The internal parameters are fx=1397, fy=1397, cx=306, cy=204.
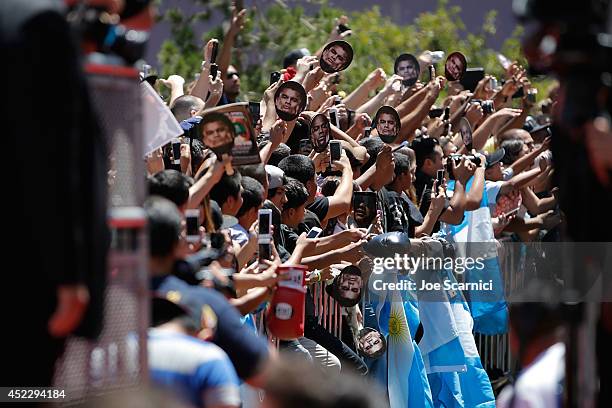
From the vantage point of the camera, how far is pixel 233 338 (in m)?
5.02

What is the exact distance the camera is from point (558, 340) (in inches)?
208

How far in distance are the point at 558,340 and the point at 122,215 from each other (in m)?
1.96

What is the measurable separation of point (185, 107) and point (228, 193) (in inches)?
72.4

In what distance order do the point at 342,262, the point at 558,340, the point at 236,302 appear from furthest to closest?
the point at 342,262, the point at 236,302, the point at 558,340

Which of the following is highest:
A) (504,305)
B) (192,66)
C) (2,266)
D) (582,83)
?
(192,66)

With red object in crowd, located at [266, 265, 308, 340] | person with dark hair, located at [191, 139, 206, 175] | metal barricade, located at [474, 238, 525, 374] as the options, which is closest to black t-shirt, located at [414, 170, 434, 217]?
metal barricade, located at [474, 238, 525, 374]

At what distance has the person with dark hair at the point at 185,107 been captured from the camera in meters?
8.64

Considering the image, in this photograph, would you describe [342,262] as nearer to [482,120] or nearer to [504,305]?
[504,305]

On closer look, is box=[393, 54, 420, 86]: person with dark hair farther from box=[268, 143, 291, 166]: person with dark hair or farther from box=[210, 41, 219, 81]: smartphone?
box=[268, 143, 291, 166]: person with dark hair

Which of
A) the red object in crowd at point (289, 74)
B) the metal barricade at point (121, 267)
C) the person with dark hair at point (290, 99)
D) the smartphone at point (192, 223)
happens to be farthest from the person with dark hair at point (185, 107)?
the metal barricade at point (121, 267)

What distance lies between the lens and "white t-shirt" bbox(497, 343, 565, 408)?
Result: 487 cm

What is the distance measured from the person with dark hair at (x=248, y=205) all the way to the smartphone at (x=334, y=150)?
1642 millimetres

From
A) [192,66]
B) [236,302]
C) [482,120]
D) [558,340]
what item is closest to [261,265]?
[236,302]

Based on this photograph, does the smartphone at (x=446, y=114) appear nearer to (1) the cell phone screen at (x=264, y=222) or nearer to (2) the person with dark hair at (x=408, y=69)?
(2) the person with dark hair at (x=408, y=69)
